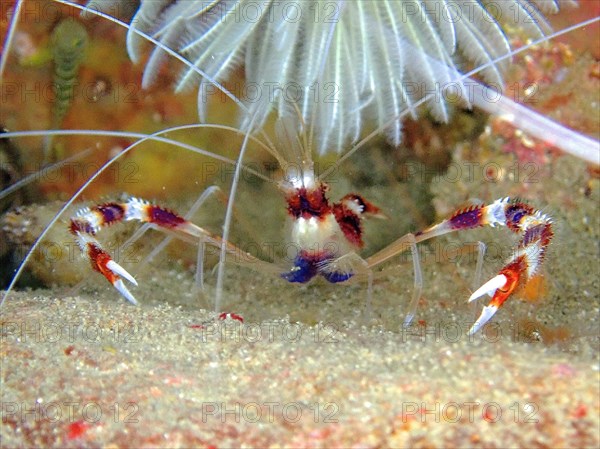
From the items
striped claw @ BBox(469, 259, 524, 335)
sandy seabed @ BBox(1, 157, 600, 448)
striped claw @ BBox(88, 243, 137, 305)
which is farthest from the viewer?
striped claw @ BBox(88, 243, 137, 305)

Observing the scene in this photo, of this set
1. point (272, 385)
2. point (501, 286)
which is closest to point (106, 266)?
point (272, 385)

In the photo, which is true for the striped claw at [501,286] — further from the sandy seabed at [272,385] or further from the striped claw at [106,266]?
the striped claw at [106,266]

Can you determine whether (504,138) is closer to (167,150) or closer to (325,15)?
(325,15)

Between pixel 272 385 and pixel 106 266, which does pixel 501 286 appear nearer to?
pixel 272 385

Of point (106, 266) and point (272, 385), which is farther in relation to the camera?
point (106, 266)

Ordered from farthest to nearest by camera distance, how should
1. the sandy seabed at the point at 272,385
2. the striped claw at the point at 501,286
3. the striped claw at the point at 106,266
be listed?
the striped claw at the point at 106,266 < the striped claw at the point at 501,286 < the sandy seabed at the point at 272,385

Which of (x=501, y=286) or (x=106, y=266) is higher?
(x=106, y=266)

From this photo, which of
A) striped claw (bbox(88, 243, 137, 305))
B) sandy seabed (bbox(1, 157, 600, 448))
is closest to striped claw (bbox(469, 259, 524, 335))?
sandy seabed (bbox(1, 157, 600, 448))

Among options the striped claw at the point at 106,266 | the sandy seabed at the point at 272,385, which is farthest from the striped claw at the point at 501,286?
the striped claw at the point at 106,266

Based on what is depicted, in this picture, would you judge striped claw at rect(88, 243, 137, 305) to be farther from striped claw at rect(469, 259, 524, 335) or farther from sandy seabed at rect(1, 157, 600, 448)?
striped claw at rect(469, 259, 524, 335)

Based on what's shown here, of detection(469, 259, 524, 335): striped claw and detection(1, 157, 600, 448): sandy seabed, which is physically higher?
detection(1, 157, 600, 448): sandy seabed

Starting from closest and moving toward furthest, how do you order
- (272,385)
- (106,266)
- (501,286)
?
(272,385), (501,286), (106,266)

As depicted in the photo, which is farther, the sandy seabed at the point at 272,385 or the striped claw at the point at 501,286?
the striped claw at the point at 501,286
